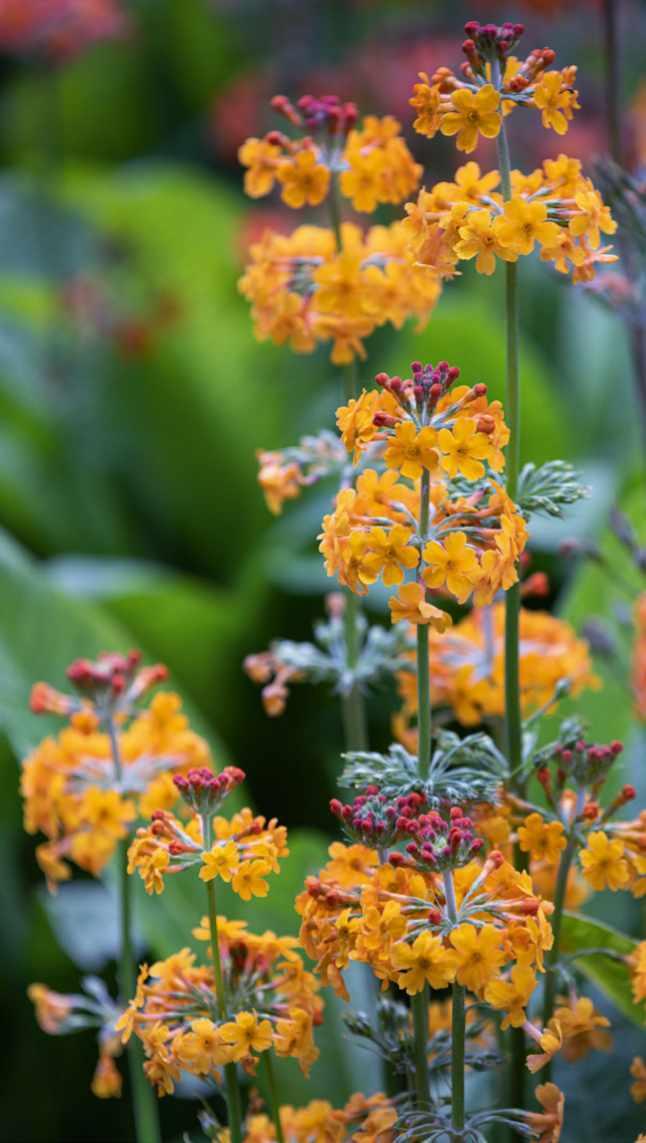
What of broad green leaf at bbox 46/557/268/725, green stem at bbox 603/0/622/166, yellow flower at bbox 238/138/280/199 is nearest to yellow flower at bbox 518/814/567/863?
yellow flower at bbox 238/138/280/199

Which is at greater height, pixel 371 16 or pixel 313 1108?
pixel 371 16

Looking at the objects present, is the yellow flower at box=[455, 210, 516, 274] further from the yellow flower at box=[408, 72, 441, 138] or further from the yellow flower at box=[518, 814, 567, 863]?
the yellow flower at box=[518, 814, 567, 863]

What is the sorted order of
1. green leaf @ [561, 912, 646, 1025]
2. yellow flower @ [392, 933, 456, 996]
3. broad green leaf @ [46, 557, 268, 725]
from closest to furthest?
yellow flower @ [392, 933, 456, 996] → green leaf @ [561, 912, 646, 1025] → broad green leaf @ [46, 557, 268, 725]

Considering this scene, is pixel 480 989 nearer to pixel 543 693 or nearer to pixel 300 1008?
pixel 300 1008

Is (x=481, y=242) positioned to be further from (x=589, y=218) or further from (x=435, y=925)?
(x=435, y=925)

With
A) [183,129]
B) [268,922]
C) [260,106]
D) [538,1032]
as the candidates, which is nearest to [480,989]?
[538,1032]

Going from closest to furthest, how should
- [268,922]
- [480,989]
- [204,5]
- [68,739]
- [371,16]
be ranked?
[480,989] < [68,739] < [268,922] < [371,16] < [204,5]

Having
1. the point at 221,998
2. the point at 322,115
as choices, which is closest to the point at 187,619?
the point at 322,115
